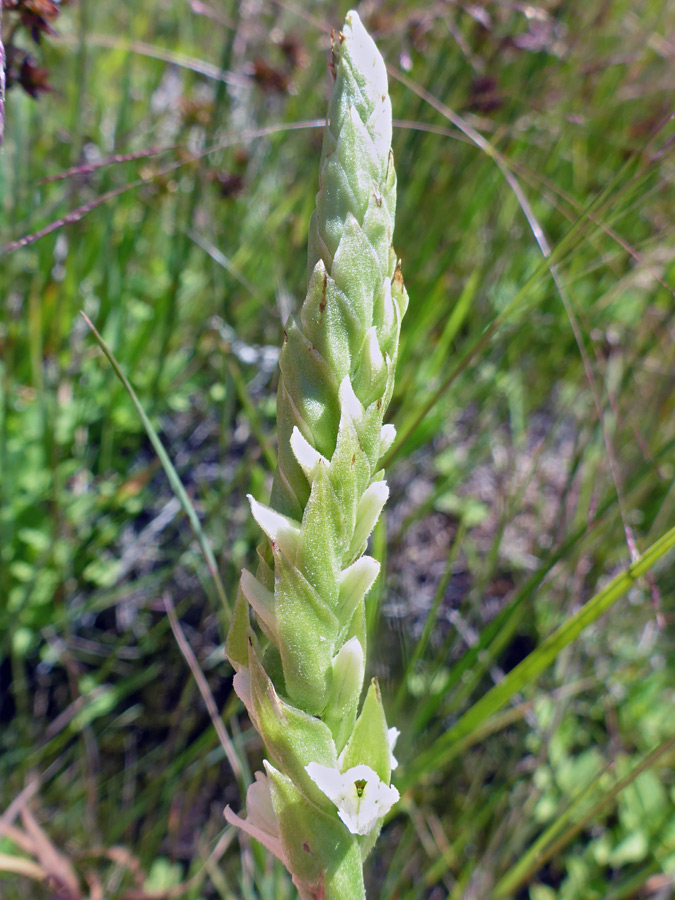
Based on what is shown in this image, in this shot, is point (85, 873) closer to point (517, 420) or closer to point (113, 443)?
point (113, 443)

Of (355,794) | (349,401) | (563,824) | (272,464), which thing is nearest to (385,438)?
(349,401)

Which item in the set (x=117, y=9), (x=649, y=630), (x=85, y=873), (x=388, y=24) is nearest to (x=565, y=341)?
(x=649, y=630)

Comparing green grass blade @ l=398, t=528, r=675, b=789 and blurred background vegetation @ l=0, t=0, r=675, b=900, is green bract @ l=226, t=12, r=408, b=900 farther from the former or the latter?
blurred background vegetation @ l=0, t=0, r=675, b=900

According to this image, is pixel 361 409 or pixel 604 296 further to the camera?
pixel 604 296

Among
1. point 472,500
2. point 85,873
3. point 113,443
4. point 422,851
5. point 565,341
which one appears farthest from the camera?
point 565,341

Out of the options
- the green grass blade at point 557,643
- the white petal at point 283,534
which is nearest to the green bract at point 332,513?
the white petal at point 283,534

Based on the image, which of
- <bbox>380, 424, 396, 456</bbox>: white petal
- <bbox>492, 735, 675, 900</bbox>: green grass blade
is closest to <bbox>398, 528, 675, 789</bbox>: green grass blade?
<bbox>492, 735, 675, 900</bbox>: green grass blade

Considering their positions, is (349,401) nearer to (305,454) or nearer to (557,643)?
(305,454)

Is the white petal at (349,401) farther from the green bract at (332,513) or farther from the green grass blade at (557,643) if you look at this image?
the green grass blade at (557,643)
